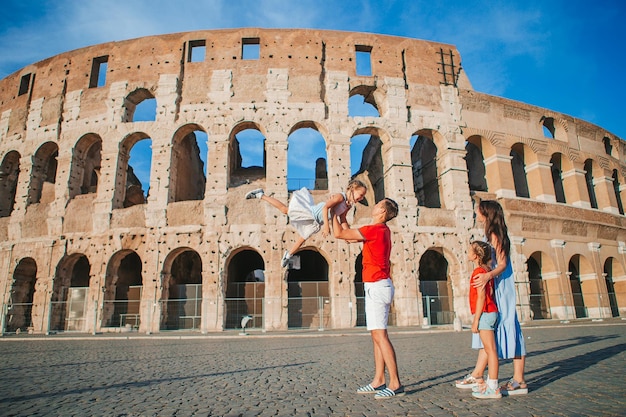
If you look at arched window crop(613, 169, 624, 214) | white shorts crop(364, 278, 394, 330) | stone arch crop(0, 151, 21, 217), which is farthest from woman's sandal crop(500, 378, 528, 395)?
arched window crop(613, 169, 624, 214)

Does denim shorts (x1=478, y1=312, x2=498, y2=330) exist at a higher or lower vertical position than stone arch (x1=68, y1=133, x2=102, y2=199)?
lower

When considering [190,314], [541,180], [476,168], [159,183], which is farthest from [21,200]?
[541,180]

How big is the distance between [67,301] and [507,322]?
16726 mm

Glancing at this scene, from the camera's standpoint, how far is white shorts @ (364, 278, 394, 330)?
3.61m

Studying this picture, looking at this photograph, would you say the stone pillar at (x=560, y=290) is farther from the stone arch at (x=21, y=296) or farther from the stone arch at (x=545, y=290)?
the stone arch at (x=21, y=296)

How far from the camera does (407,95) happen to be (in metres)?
17.5

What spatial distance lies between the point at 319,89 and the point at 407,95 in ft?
13.2

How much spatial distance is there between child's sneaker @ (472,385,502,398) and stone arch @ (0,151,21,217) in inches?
885

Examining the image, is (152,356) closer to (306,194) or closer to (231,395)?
(231,395)

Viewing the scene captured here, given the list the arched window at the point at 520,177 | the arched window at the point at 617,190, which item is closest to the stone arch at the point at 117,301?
the arched window at the point at 520,177

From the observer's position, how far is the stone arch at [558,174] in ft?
65.7

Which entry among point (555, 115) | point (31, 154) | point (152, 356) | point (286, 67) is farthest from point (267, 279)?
Result: point (555, 115)

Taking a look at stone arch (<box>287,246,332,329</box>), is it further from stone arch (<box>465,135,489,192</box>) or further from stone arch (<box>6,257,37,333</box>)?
stone arch (<box>6,257,37,333</box>)

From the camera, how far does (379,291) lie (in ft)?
12.0
